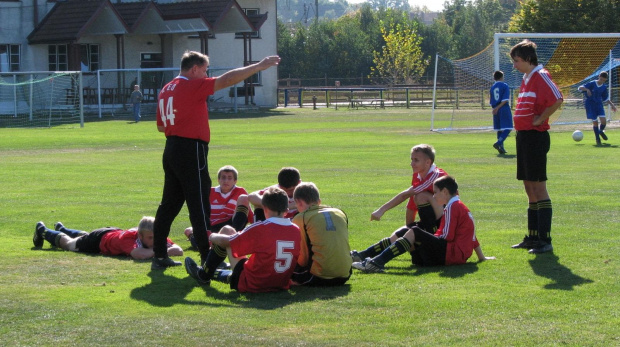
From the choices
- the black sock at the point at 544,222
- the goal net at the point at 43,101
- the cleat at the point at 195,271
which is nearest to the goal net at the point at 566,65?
the goal net at the point at 43,101

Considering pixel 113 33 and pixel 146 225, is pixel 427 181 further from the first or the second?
pixel 113 33

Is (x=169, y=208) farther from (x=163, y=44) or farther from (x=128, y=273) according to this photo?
(x=163, y=44)

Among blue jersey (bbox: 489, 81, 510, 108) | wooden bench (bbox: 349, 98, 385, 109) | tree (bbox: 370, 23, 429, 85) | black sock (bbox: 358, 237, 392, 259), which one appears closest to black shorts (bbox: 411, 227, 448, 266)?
black sock (bbox: 358, 237, 392, 259)

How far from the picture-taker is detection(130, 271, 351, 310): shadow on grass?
6.77m

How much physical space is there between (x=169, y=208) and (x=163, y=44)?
44.5 metres

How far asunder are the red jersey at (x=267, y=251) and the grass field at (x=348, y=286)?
0.44ft

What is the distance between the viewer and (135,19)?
46844 mm

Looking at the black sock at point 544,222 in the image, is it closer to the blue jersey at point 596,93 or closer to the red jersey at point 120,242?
the red jersey at point 120,242

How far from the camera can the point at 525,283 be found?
7293 mm

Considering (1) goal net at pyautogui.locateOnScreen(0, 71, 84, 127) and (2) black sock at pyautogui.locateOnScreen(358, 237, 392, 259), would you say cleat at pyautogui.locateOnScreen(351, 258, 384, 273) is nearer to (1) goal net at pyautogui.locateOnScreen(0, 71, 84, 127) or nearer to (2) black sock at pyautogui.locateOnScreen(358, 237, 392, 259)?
(2) black sock at pyautogui.locateOnScreen(358, 237, 392, 259)

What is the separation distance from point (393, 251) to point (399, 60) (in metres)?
70.7

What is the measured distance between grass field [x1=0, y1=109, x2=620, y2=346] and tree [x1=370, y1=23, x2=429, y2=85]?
200ft

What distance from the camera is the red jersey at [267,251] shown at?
6977 millimetres

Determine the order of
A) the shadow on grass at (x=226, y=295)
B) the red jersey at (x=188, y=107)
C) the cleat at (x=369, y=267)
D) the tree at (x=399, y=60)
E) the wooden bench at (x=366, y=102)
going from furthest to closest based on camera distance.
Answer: the tree at (x=399, y=60), the wooden bench at (x=366, y=102), the cleat at (x=369, y=267), the red jersey at (x=188, y=107), the shadow on grass at (x=226, y=295)
